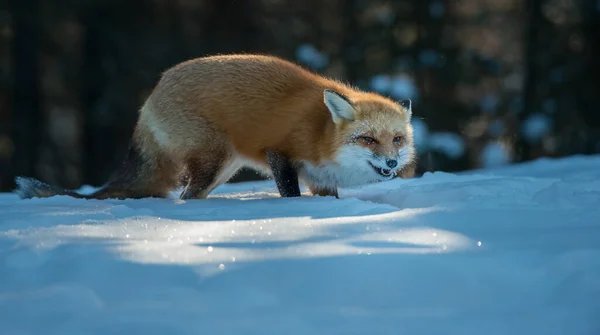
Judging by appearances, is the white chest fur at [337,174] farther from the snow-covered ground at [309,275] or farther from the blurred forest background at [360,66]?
the blurred forest background at [360,66]

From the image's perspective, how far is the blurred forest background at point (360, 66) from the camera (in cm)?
1634

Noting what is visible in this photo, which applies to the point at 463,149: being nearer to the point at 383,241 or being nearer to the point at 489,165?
the point at 489,165

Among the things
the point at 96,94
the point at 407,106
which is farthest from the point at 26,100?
the point at 407,106

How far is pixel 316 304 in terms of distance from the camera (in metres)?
3.02

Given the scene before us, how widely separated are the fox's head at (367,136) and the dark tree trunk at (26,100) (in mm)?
11634

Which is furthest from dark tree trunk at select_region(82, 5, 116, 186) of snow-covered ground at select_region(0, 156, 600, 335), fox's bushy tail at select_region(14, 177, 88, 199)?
snow-covered ground at select_region(0, 156, 600, 335)

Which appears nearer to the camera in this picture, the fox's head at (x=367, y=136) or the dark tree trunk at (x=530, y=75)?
the fox's head at (x=367, y=136)

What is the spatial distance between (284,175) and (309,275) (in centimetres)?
338

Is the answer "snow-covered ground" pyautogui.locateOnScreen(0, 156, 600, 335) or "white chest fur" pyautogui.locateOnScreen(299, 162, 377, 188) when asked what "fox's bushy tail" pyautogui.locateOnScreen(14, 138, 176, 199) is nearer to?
"white chest fur" pyautogui.locateOnScreen(299, 162, 377, 188)

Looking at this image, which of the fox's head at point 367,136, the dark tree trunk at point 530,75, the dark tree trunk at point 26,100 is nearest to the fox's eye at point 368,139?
the fox's head at point 367,136

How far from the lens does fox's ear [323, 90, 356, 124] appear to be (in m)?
6.39

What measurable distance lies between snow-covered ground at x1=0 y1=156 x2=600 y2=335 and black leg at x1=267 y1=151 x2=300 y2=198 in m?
2.12

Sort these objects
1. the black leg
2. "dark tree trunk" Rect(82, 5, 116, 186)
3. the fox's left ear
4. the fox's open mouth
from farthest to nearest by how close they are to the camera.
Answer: "dark tree trunk" Rect(82, 5, 116, 186) → the fox's left ear → the black leg → the fox's open mouth

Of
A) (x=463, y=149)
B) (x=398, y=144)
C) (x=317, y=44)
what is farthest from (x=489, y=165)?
(x=398, y=144)
